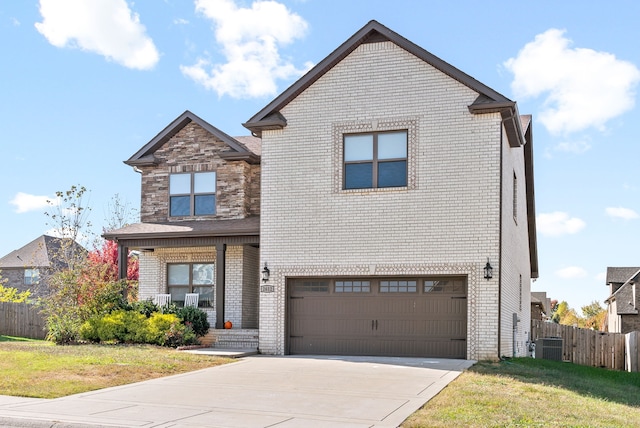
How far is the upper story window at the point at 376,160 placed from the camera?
19969 millimetres

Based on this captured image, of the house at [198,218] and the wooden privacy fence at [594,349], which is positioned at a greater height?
the house at [198,218]

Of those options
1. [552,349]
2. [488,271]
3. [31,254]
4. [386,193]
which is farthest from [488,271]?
[31,254]

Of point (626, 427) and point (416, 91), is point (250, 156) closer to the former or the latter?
point (416, 91)

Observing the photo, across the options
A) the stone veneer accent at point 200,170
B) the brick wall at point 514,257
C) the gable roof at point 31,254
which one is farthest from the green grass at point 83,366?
the gable roof at point 31,254

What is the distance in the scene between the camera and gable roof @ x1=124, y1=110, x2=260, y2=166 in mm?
24484

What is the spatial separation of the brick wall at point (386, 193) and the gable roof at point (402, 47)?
0.20 m

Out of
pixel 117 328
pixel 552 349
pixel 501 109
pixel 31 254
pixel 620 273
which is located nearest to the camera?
pixel 501 109

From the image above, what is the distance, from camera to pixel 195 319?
2214cm

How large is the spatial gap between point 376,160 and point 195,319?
7121mm

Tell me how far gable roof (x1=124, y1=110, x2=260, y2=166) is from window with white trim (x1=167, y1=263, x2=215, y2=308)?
3.66m

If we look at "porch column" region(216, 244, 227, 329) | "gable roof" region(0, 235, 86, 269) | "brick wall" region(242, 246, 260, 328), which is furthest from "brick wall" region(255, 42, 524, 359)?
"gable roof" region(0, 235, 86, 269)

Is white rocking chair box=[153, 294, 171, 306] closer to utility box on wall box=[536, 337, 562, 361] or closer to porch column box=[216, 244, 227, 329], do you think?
porch column box=[216, 244, 227, 329]

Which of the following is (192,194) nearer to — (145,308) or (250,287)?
(250,287)

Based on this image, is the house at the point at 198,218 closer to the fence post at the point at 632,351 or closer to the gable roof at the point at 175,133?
the gable roof at the point at 175,133
